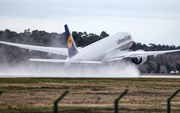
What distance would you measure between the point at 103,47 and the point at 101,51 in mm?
1430

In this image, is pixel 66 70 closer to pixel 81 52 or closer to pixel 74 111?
pixel 81 52

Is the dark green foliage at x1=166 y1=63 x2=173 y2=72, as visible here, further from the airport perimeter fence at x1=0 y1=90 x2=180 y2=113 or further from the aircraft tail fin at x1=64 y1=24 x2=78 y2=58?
the airport perimeter fence at x1=0 y1=90 x2=180 y2=113

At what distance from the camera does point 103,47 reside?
6956 cm

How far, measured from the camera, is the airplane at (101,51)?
61969 mm

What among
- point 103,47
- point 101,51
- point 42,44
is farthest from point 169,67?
point 101,51

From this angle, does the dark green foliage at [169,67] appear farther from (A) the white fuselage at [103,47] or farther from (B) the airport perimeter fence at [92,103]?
(B) the airport perimeter fence at [92,103]

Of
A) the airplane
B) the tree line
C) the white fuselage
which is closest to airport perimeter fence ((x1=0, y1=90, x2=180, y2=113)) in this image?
the airplane

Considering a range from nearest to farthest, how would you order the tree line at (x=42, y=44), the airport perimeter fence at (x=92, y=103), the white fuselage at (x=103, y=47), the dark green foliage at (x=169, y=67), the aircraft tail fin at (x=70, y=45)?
the airport perimeter fence at (x=92, y=103) < the aircraft tail fin at (x=70, y=45) < the white fuselage at (x=103, y=47) < the tree line at (x=42, y=44) < the dark green foliage at (x=169, y=67)

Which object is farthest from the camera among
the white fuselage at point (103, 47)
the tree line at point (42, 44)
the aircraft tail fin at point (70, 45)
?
the tree line at point (42, 44)

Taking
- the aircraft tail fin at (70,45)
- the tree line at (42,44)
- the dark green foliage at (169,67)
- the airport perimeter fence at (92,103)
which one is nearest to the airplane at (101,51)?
the aircraft tail fin at (70,45)

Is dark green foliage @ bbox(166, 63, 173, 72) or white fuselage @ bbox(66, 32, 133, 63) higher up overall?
white fuselage @ bbox(66, 32, 133, 63)

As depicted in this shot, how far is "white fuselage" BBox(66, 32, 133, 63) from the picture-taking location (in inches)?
2517

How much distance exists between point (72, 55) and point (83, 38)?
60518 mm

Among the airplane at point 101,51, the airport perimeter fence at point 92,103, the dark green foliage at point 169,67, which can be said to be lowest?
the dark green foliage at point 169,67
